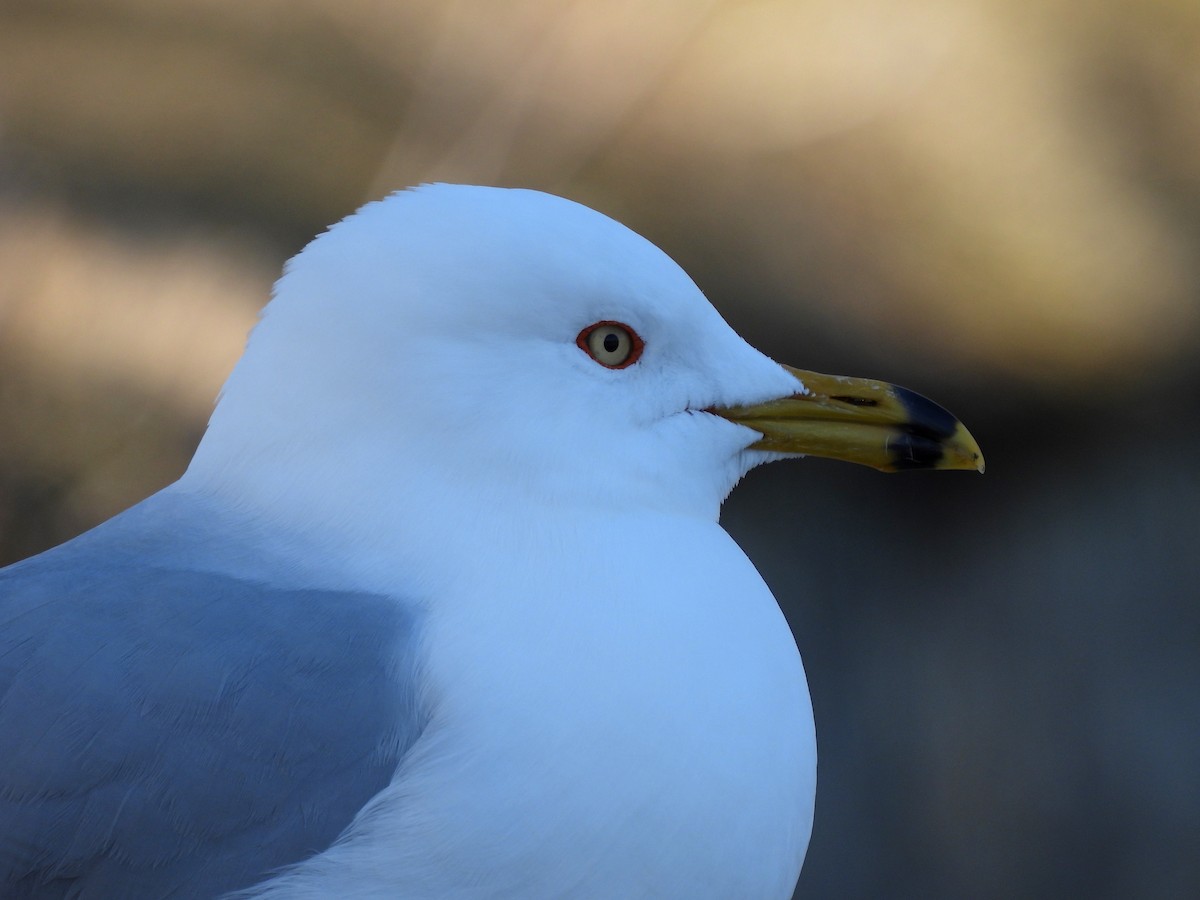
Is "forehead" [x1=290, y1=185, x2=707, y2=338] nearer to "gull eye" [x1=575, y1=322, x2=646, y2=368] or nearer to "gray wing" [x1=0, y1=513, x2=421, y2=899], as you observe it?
"gull eye" [x1=575, y1=322, x2=646, y2=368]

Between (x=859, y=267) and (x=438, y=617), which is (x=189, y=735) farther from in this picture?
(x=859, y=267)

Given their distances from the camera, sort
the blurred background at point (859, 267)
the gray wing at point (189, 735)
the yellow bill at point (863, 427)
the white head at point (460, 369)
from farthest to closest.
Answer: the blurred background at point (859, 267)
the yellow bill at point (863, 427)
the white head at point (460, 369)
the gray wing at point (189, 735)

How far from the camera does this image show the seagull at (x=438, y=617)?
0.44 meters

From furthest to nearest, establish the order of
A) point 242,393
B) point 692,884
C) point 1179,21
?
1. point 1179,21
2. point 242,393
3. point 692,884

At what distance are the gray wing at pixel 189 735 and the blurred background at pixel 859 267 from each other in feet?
2.97

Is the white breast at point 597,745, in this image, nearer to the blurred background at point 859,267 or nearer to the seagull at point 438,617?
the seagull at point 438,617

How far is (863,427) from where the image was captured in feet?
2.15

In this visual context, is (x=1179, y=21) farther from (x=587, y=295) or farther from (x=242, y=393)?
(x=242, y=393)

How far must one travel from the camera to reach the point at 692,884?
0.47m

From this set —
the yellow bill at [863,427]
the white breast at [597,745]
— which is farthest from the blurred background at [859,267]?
the white breast at [597,745]

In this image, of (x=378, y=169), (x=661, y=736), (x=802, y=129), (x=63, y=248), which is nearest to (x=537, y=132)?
(x=378, y=169)

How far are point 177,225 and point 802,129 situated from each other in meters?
0.80

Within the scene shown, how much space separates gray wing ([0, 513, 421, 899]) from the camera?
43 centimetres

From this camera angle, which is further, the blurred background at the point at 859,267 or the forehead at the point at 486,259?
the blurred background at the point at 859,267
